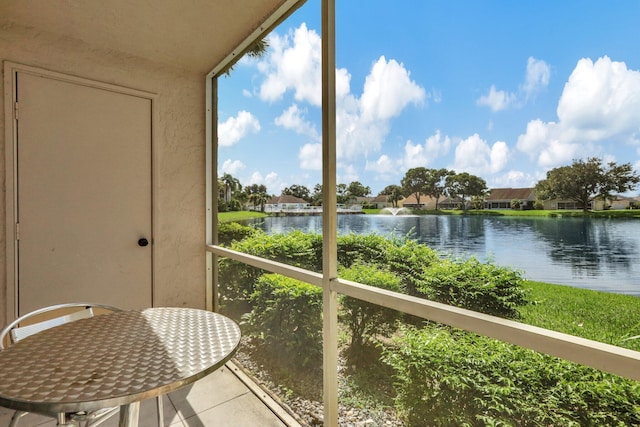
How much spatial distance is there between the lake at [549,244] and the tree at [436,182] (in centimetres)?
11

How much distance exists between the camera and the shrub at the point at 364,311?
4.96ft

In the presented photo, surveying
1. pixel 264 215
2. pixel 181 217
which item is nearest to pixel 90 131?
pixel 181 217

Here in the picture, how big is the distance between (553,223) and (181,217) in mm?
2757

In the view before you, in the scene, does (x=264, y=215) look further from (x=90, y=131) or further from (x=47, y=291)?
(x=47, y=291)

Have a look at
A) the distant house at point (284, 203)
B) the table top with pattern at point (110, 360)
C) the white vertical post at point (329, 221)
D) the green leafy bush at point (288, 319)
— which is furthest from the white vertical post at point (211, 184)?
the white vertical post at point (329, 221)

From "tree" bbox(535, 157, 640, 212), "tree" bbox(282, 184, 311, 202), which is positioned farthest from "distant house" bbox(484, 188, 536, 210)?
"tree" bbox(282, 184, 311, 202)

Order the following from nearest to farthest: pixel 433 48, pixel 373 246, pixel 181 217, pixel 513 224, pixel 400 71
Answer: pixel 513 224
pixel 433 48
pixel 400 71
pixel 373 246
pixel 181 217

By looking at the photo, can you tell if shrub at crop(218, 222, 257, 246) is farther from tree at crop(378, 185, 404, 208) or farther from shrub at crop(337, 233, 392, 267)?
tree at crop(378, 185, 404, 208)

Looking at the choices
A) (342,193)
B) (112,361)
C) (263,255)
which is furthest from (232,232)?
(112,361)

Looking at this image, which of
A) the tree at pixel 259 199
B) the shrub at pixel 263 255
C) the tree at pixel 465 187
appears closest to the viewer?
the tree at pixel 465 187

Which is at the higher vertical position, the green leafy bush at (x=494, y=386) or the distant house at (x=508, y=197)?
the distant house at (x=508, y=197)

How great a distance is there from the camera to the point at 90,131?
2322 millimetres

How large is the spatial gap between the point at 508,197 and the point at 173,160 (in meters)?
2.66

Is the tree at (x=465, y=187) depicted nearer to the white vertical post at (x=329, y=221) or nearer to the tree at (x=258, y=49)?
the white vertical post at (x=329, y=221)
